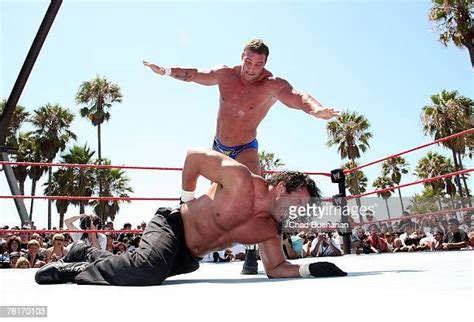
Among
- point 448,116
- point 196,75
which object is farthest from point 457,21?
point 196,75

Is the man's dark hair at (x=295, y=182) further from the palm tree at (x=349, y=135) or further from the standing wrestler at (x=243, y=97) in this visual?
the palm tree at (x=349, y=135)

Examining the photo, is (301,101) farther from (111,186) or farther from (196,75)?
(111,186)

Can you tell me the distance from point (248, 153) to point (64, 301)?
1978 mm

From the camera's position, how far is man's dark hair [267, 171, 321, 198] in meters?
2.07

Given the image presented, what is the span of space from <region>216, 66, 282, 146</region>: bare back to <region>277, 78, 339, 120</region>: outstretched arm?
51mm

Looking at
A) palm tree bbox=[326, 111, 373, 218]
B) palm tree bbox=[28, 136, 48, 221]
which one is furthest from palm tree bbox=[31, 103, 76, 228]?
palm tree bbox=[326, 111, 373, 218]

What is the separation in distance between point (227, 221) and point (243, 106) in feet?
4.11

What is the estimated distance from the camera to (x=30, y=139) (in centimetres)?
2370

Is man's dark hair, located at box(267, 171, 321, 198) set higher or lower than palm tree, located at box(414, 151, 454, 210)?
lower

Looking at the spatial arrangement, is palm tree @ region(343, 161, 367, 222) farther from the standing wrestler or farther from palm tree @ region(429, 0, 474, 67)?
the standing wrestler

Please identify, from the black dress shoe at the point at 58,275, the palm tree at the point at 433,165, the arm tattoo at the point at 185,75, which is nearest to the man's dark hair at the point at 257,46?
the arm tattoo at the point at 185,75

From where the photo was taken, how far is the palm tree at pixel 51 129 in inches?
923

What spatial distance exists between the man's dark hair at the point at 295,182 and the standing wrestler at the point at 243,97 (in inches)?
37.4

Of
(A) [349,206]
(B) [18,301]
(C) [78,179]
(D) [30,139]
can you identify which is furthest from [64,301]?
(D) [30,139]
